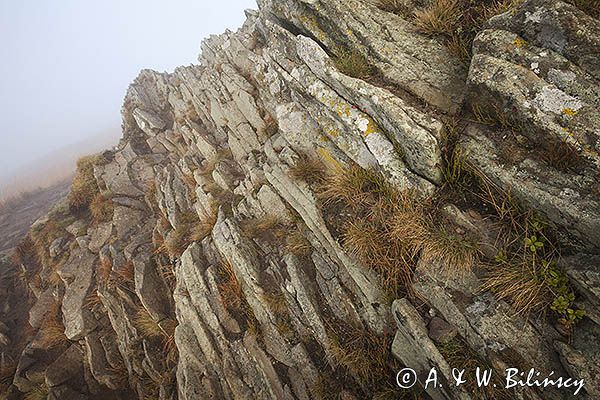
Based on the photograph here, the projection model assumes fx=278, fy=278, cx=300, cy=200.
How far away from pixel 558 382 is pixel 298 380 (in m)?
5.72

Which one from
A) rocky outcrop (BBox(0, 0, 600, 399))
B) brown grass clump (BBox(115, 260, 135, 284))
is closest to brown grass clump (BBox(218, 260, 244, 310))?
rocky outcrop (BBox(0, 0, 600, 399))

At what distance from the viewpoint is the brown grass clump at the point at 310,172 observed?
8.80 metres

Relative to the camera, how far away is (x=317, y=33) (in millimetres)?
8914

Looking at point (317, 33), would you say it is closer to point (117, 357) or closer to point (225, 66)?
point (225, 66)

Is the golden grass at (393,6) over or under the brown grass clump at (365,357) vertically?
over

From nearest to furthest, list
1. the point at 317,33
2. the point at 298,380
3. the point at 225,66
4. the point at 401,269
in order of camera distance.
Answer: the point at 401,269
the point at 298,380
the point at 317,33
the point at 225,66

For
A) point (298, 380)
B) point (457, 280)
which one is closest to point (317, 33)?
point (457, 280)

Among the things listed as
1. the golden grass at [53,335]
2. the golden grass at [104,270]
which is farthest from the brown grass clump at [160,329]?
the golden grass at [53,335]

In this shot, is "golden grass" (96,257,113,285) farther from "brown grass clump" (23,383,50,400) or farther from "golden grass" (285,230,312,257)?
"golden grass" (285,230,312,257)

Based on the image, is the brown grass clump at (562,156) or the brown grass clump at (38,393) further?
the brown grass clump at (38,393)

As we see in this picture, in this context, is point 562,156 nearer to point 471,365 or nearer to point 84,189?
point 471,365

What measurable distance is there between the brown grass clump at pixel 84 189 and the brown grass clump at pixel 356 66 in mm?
17745

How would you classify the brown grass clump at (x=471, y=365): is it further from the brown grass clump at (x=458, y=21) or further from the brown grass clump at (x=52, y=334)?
the brown grass clump at (x=52, y=334)

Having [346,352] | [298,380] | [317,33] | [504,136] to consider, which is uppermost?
[317,33]
